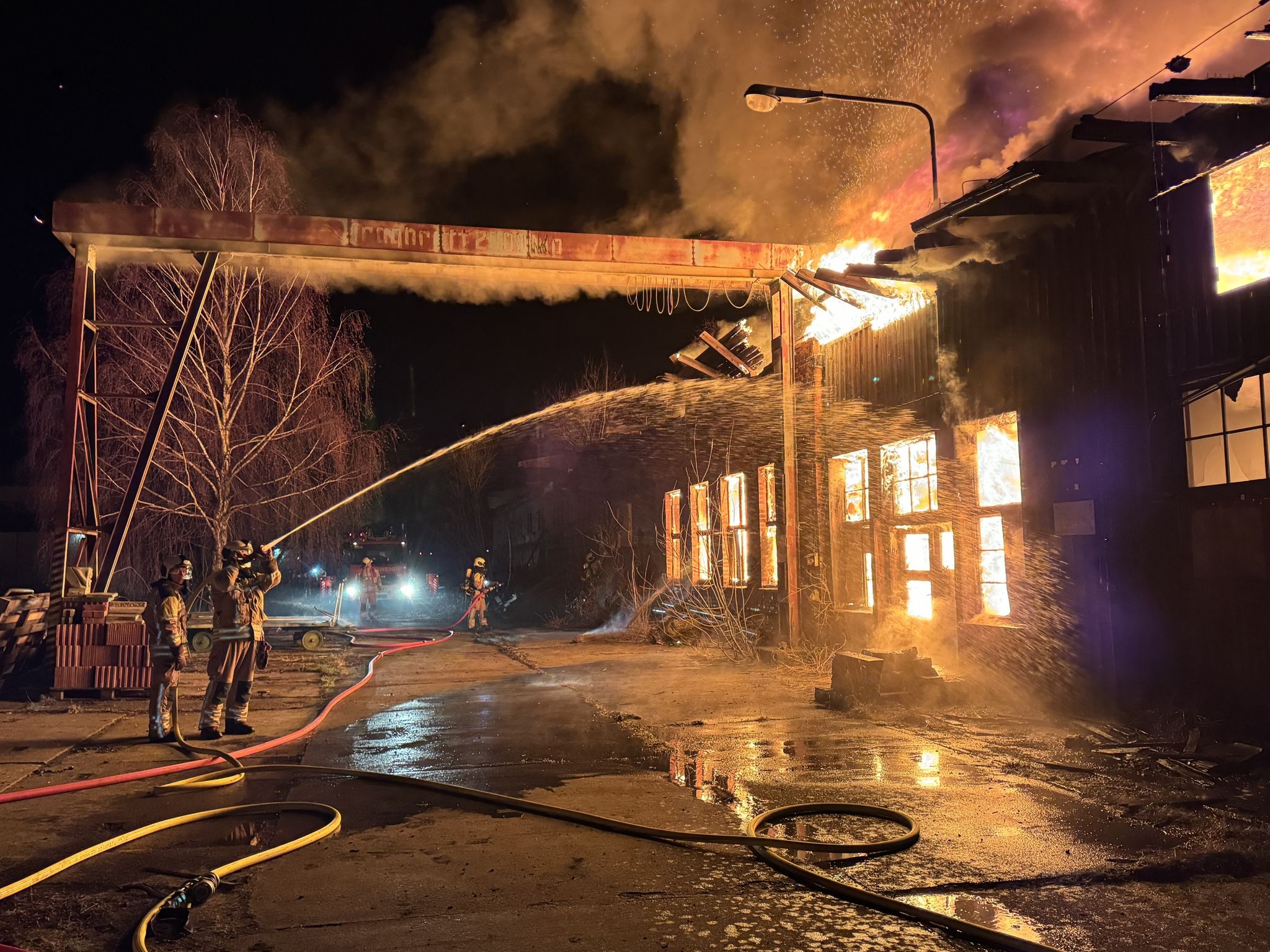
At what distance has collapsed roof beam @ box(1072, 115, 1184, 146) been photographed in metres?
7.78

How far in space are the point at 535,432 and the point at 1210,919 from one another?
28367 mm

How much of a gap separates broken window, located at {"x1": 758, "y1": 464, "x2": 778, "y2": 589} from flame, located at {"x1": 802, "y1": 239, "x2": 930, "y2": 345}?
2.77 m

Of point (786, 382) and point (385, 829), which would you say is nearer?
point (385, 829)

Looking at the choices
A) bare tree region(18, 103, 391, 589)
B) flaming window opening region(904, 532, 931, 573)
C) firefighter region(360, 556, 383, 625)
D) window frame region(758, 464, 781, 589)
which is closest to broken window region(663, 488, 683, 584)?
window frame region(758, 464, 781, 589)

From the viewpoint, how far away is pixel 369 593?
91.5 ft

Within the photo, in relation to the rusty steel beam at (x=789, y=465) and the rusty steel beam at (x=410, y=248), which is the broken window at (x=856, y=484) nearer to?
the rusty steel beam at (x=789, y=465)

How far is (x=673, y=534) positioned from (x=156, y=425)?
12.0 metres

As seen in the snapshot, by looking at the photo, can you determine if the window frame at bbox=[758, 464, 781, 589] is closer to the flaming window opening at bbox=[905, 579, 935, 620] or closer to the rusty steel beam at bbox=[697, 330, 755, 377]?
the rusty steel beam at bbox=[697, 330, 755, 377]

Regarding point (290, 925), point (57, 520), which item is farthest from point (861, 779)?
point (57, 520)

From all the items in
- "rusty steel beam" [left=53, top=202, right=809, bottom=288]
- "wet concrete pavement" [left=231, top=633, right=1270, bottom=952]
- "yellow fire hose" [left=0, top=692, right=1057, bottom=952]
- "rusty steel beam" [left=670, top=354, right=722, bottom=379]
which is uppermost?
"rusty steel beam" [left=53, top=202, right=809, bottom=288]

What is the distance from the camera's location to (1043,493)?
9445 millimetres

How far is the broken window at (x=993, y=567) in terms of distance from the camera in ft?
34.0

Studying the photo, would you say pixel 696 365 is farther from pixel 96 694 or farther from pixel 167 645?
pixel 167 645

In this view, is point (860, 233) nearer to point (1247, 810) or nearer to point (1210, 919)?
point (1247, 810)
